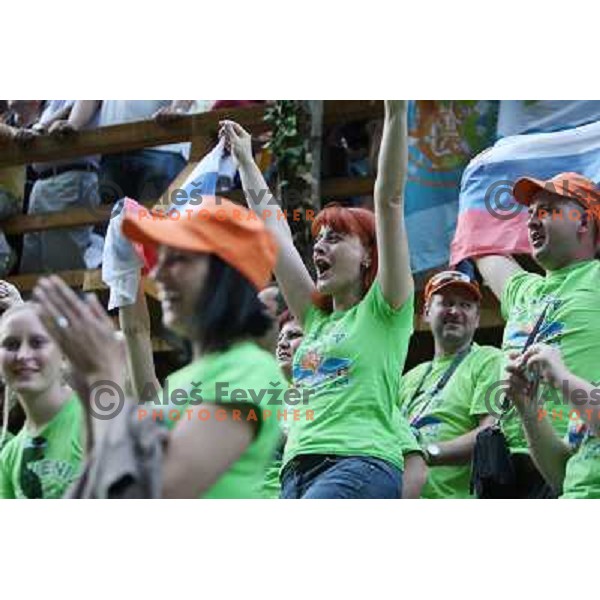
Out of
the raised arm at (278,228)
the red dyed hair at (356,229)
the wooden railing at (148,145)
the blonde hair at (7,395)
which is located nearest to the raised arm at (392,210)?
the red dyed hair at (356,229)

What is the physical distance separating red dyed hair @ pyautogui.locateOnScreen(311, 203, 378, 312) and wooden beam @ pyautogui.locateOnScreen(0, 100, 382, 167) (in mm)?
943

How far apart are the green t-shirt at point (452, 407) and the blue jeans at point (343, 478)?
0.41 metres

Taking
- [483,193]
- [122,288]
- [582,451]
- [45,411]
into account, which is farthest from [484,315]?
[45,411]

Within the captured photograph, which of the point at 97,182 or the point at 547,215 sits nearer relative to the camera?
the point at 547,215

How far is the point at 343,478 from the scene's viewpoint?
12.1 ft

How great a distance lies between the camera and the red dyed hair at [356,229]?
3951 mm

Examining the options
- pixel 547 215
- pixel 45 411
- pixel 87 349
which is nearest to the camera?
pixel 87 349

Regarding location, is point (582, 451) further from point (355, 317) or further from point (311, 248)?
point (311, 248)

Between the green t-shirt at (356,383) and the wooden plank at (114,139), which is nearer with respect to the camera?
the green t-shirt at (356,383)

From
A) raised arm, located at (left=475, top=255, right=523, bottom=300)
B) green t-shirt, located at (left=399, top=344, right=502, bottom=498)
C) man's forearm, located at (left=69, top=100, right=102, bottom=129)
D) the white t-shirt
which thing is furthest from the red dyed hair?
man's forearm, located at (left=69, top=100, right=102, bottom=129)

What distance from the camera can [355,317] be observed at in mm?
3875

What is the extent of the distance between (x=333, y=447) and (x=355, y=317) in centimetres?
36

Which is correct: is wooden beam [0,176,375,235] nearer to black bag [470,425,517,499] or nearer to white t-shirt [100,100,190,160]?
white t-shirt [100,100,190,160]

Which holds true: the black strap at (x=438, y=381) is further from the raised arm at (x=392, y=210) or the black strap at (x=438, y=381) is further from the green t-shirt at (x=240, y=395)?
the green t-shirt at (x=240, y=395)
